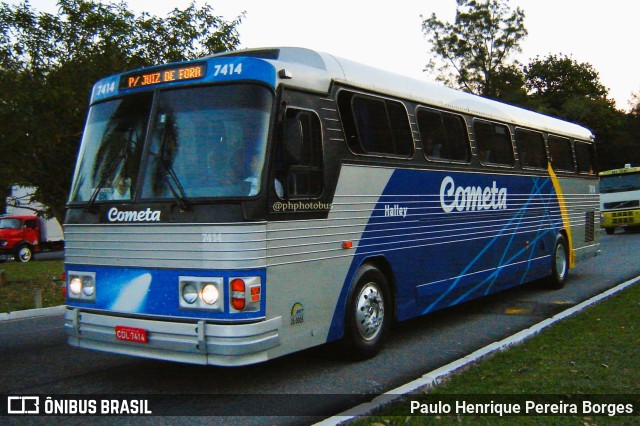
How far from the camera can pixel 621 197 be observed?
3058 centimetres

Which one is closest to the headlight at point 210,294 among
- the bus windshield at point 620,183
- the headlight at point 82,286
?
the headlight at point 82,286

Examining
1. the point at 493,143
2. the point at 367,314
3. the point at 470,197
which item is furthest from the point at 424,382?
the point at 493,143

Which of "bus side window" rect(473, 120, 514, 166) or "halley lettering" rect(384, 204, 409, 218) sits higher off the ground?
"bus side window" rect(473, 120, 514, 166)

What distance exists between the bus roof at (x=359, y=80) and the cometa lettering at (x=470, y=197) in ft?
3.77

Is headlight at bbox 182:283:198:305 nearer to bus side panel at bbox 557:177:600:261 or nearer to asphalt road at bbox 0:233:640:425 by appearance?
asphalt road at bbox 0:233:640:425

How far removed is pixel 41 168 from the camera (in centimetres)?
1512

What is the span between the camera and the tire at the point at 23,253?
2961cm

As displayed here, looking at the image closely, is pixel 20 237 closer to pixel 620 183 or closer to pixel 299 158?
pixel 299 158

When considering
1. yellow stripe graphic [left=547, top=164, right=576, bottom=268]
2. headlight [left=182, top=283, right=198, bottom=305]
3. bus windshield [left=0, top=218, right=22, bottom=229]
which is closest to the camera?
headlight [left=182, top=283, right=198, bottom=305]

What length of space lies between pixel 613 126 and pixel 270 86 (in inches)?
2513

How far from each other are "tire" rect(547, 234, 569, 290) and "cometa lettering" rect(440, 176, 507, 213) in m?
2.82

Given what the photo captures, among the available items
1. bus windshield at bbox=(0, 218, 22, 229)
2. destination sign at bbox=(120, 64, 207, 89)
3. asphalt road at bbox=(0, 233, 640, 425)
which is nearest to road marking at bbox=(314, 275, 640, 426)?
asphalt road at bbox=(0, 233, 640, 425)

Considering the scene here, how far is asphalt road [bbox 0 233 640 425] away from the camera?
19.1ft

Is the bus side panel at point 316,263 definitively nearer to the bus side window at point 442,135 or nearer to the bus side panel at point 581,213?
Answer: the bus side window at point 442,135
